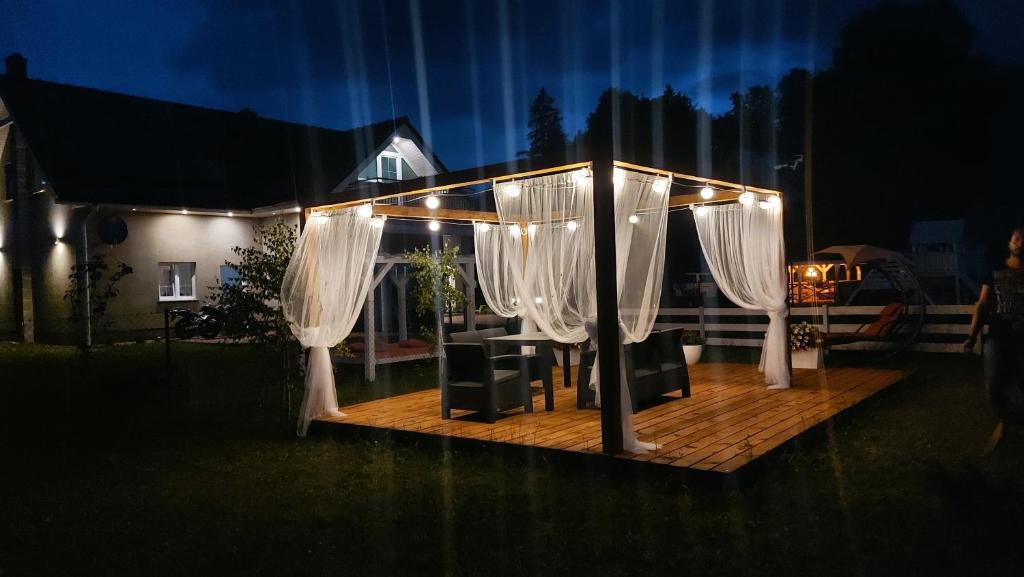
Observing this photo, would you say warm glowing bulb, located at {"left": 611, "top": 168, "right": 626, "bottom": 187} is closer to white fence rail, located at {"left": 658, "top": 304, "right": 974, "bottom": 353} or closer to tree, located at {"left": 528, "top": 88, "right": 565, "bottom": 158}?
white fence rail, located at {"left": 658, "top": 304, "right": 974, "bottom": 353}

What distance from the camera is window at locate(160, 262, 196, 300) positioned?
56.5 ft

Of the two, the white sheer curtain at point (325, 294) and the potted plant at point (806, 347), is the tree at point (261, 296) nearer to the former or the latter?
the white sheer curtain at point (325, 294)

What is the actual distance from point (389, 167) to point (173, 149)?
Result: 17.6 feet

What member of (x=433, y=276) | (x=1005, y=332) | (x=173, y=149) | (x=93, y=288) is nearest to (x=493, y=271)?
(x=433, y=276)

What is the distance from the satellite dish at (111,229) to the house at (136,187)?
26mm

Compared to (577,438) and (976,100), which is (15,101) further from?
(976,100)

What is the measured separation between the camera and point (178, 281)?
17.4 meters

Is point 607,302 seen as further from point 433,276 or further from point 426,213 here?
point 433,276

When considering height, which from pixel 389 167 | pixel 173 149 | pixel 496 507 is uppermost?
pixel 173 149

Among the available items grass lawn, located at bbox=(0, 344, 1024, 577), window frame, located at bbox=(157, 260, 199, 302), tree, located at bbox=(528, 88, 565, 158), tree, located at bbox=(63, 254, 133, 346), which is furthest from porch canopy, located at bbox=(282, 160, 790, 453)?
tree, located at bbox=(528, 88, 565, 158)

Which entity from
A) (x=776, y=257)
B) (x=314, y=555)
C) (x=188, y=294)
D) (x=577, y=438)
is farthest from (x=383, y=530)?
(x=188, y=294)

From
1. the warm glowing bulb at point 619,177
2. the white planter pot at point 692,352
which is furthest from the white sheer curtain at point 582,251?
the white planter pot at point 692,352

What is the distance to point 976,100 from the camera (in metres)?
20.3

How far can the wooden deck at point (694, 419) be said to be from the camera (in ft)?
17.7
